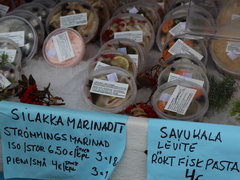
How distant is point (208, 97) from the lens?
118cm

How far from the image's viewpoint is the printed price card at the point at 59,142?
40.6 inches

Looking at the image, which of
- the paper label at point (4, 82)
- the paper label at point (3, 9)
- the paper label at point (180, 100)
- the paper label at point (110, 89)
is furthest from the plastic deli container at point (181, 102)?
the paper label at point (3, 9)

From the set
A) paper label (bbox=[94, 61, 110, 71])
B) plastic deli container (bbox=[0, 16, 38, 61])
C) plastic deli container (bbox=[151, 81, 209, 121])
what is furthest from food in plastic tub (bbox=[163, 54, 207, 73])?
plastic deli container (bbox=[0, 16, 38, 61])

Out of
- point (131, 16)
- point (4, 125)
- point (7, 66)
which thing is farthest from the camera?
point (131, 16)

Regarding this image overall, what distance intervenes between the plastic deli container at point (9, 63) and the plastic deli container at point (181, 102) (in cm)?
57

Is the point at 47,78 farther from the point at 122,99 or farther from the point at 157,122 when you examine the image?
the point at 157,122

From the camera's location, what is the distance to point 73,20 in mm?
1475

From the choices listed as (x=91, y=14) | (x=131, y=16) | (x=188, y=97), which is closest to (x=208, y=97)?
(x=188, y=97)

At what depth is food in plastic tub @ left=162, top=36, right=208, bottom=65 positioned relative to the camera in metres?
1.31

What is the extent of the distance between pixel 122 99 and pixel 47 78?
379 millimetres

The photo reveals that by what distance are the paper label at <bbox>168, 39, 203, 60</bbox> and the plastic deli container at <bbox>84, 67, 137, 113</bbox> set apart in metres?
0.24

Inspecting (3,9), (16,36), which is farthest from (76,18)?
(3,9)

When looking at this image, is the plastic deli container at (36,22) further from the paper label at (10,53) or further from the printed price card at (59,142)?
the printed price card at (59,142)

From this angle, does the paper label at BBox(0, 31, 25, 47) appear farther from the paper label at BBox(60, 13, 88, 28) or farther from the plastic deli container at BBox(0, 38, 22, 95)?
the paper label at BBox(60, 13, 88, 28)
